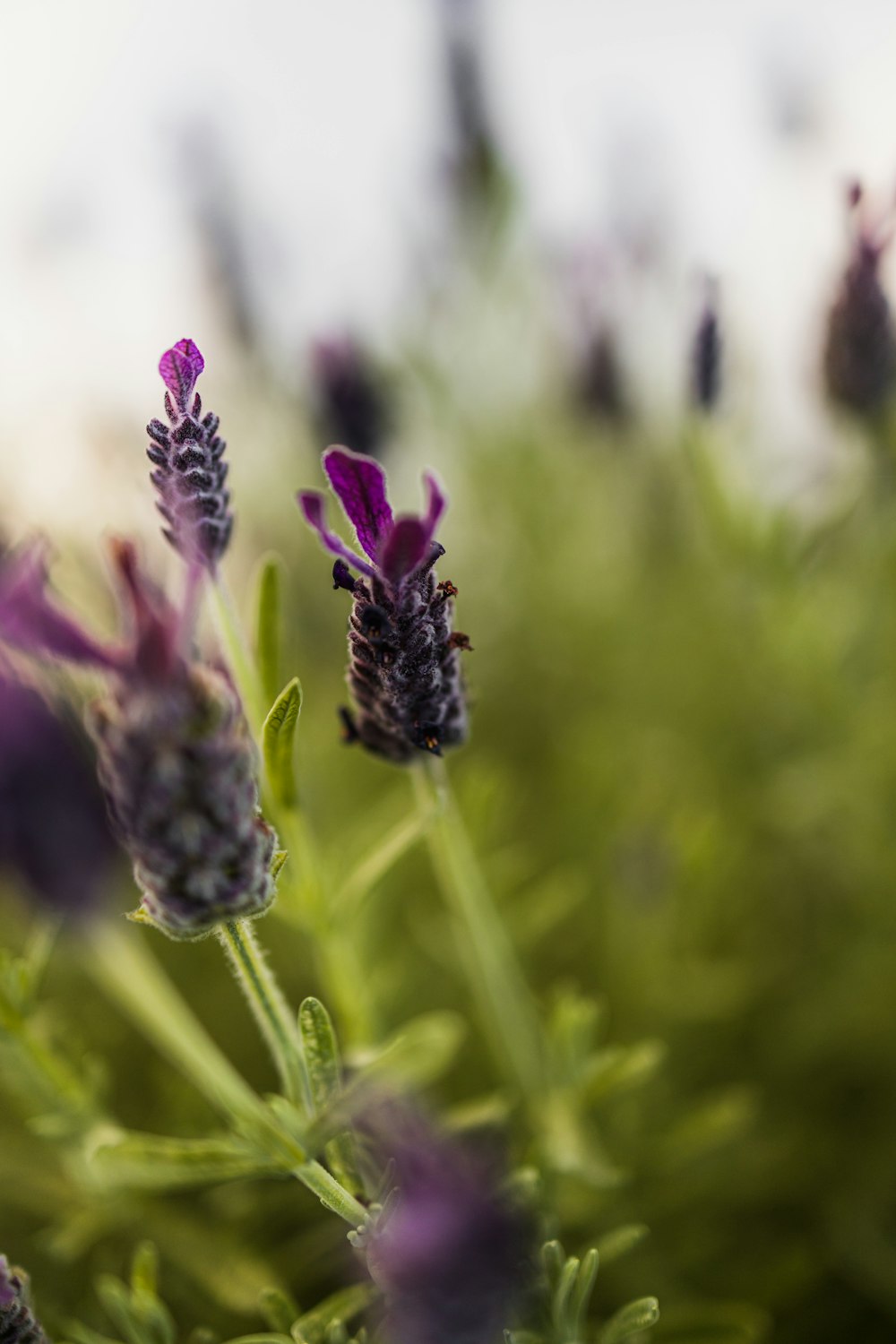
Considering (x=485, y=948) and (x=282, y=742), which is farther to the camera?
(x=485, y=948)

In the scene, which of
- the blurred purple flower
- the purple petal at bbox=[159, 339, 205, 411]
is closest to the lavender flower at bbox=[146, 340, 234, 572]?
the purple petal at bbox=[159, 339, 205, 411]

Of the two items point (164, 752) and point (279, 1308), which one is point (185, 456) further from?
point (279, 1308)

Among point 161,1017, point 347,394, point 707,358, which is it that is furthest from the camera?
point 347,394

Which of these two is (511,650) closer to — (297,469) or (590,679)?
(590,679)

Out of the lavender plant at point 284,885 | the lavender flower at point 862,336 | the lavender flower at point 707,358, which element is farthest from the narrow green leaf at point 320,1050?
the lavender flower at point 862,336

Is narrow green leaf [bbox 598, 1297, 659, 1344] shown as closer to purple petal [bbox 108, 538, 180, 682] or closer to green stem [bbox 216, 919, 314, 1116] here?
green stem [bbox 216, 919, 314, 1116]

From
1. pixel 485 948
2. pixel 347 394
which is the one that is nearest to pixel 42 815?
pixel 485 948
